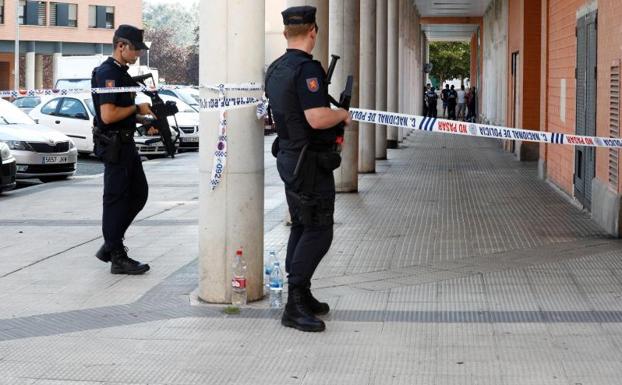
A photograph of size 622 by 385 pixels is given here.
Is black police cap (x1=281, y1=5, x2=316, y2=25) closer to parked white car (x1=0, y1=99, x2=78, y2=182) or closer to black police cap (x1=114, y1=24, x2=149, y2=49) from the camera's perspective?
black police cap (x1=114, y1=24, x2=149, y2=49)

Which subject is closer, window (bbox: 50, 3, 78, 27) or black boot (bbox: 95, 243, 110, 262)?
black boot (bbox: 95, 243, 110, 262)

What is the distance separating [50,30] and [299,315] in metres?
66.2

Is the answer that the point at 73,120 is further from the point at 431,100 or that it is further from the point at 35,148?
the point at 431,100

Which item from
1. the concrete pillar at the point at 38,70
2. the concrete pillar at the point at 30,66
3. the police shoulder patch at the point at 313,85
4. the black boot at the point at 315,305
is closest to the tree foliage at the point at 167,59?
the concrete pillar at the point at 38,70

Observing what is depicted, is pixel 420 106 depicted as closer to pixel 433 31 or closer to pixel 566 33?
pixel 433 31

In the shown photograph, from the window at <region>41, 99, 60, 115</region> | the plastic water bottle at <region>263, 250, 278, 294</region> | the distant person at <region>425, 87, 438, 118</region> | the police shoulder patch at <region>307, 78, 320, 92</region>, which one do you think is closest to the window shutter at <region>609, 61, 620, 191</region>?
the plastic water bottle at <region>263, 250, 278, 294</region>

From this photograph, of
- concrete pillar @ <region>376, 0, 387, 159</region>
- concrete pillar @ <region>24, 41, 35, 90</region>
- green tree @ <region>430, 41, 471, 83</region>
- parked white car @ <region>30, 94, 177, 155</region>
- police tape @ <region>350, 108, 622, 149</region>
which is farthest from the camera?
green tree @ <region>430, 41, 471, 83</region>

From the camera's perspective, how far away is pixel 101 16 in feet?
244

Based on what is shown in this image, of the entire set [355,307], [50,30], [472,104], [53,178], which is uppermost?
[50,30]

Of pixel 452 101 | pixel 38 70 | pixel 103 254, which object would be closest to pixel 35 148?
pixel 103 254

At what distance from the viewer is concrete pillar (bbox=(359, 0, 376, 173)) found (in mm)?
19922

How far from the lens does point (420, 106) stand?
4875 cm

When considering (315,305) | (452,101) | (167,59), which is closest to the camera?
(315,305)

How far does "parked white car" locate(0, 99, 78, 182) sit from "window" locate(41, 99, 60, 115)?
573 centimetres
